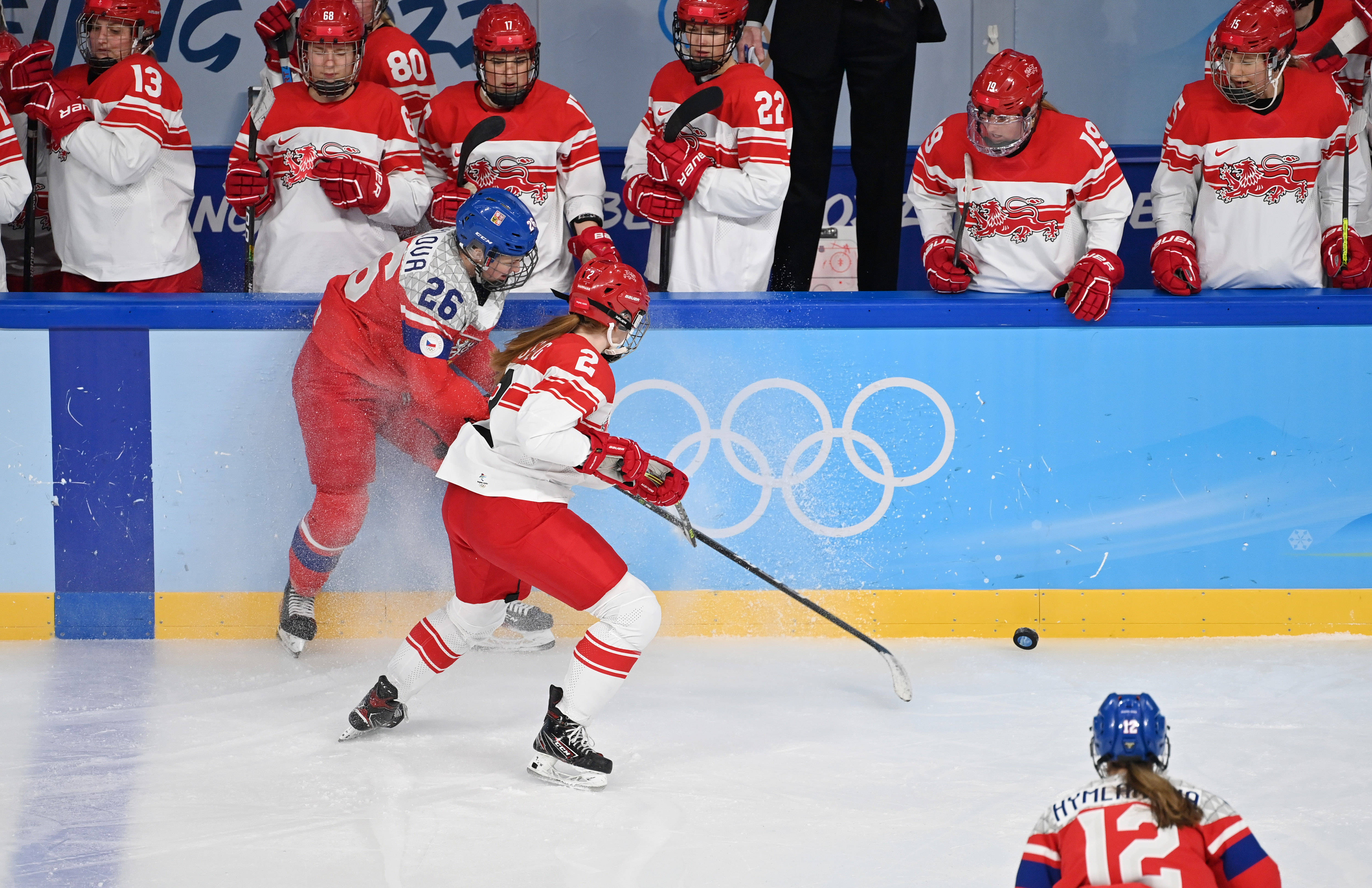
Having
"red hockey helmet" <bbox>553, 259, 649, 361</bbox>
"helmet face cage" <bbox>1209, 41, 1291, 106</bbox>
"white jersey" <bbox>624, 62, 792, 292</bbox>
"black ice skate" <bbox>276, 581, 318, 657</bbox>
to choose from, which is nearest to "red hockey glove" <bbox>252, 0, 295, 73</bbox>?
"white jersey" <bbox>624, 62, 792, 292</bbox>

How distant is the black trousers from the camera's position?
4.59 metres

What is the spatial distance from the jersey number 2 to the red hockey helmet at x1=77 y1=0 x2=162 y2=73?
3.95 m

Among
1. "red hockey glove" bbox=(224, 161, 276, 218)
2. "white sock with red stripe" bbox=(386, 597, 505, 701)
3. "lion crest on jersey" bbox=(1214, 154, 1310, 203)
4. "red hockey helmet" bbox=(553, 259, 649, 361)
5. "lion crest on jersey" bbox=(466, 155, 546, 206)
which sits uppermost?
"lion crest on jersey" bbox=(1214, 154, 1310, 203)

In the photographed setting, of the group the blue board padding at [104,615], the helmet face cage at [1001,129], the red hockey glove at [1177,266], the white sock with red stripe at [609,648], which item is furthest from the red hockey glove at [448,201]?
the red hockey glove at [1177,266]

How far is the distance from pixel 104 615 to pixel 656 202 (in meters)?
2.03

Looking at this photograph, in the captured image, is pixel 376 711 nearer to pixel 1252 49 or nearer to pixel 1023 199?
pixel 1023 199

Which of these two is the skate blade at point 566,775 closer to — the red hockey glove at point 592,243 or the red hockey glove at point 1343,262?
the red hockey glove at point 592,243

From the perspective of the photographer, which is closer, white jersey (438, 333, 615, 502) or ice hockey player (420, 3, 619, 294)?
white jersey (438, 333, 615, 502)

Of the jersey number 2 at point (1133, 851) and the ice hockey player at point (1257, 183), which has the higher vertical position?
the ice hockey player at point (1257, 183)

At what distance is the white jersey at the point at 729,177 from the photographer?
14.1ft

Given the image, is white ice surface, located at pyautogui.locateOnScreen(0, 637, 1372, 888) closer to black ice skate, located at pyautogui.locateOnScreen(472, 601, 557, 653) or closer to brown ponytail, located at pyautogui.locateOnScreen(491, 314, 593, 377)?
black ice skate, located at pyautogui.locateOnScreen(472, 601, 557, 653)

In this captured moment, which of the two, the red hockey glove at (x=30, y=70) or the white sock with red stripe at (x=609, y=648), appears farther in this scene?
the red hockey glove at (x=30, y=70)

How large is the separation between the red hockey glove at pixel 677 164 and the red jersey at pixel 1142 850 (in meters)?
2.85

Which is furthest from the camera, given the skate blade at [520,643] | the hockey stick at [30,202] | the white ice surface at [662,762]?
the hockey stick at [30,202]
